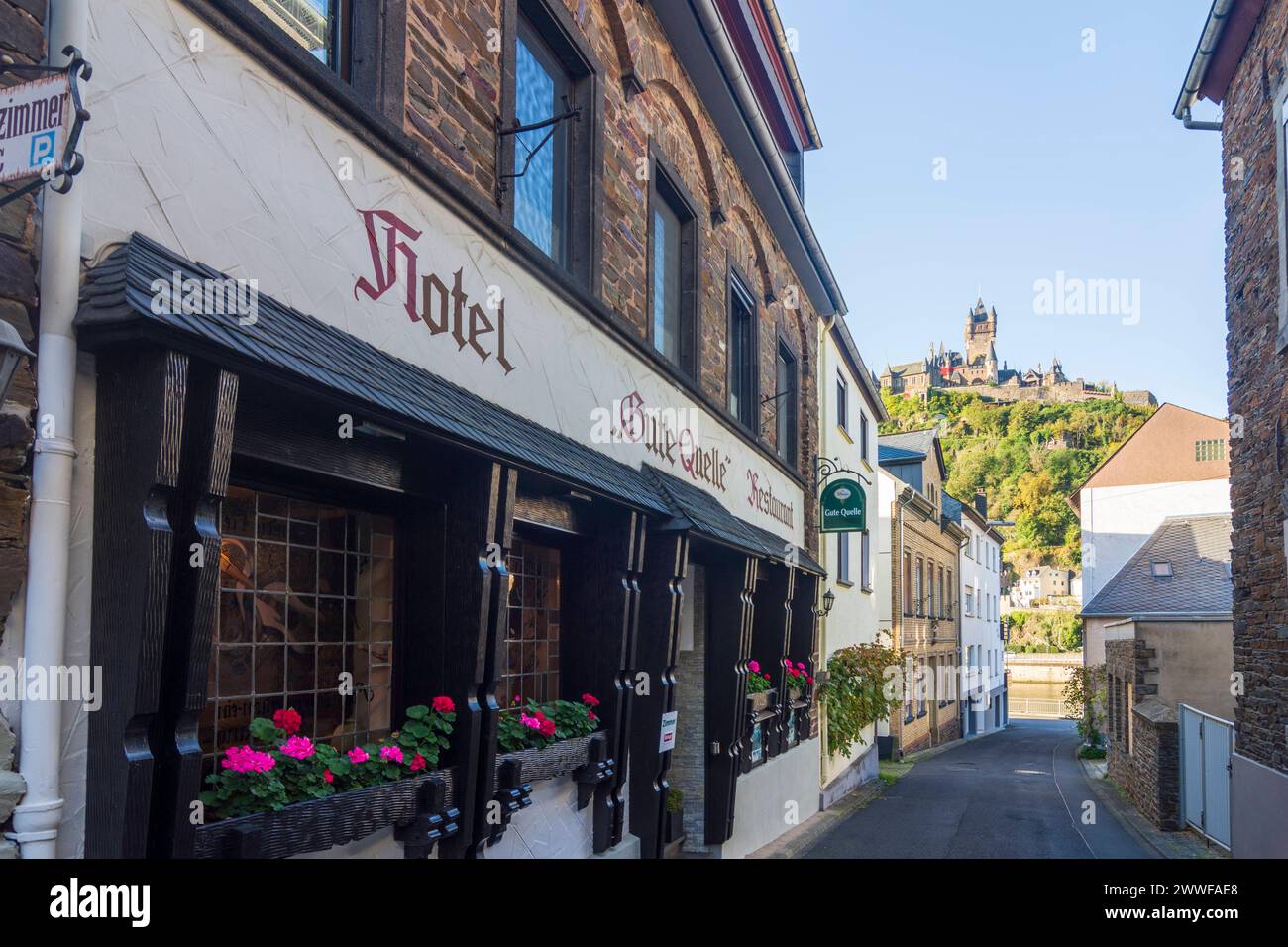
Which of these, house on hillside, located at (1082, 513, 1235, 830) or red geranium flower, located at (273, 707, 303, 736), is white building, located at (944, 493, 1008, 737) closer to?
house on hillside, located at (1082, 513, 1235, 830)

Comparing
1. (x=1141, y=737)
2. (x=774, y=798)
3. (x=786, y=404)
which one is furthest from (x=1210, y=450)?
(x=774, y=798)

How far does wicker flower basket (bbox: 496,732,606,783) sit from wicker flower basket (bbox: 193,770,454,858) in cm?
95

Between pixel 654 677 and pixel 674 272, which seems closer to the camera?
pixel 654 677

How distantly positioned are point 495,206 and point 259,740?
336 centimetres

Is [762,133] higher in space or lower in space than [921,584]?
higher

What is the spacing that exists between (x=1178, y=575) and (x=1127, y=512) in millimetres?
15319

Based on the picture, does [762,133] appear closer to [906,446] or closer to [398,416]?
[398,416]

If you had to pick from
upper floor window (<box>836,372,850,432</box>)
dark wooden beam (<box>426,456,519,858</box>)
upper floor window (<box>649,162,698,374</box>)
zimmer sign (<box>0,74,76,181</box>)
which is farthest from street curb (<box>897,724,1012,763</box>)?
zimmer sign (<box>0,74,76,181</box>)

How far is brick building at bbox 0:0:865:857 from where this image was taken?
11.3 feet

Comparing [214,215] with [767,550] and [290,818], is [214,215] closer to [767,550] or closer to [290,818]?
[290,818]

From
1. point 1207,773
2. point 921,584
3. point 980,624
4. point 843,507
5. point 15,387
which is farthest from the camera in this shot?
point 980,624

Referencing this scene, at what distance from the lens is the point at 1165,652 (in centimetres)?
2066

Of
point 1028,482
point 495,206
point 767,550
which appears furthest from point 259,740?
point 1028,482

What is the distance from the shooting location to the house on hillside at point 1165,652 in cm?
1730
